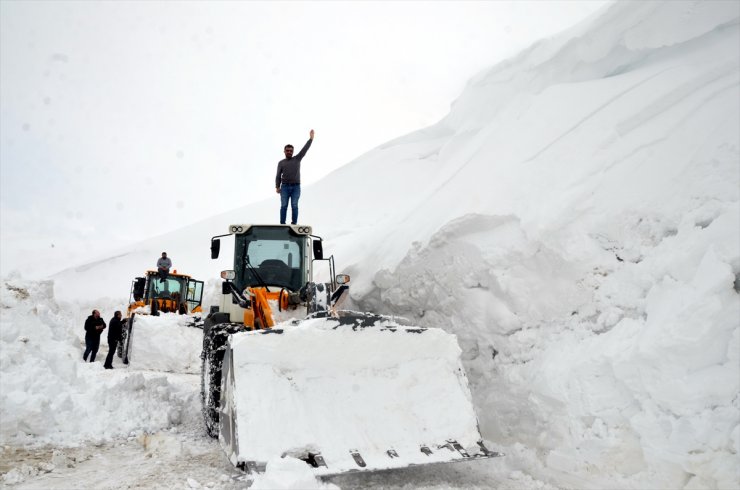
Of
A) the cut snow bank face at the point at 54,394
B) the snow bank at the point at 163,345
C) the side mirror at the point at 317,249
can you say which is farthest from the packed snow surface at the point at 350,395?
the snow bank at the point at 163,345

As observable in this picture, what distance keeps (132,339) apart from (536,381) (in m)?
9.73

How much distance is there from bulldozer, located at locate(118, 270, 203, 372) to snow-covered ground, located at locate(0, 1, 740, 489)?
3844mm

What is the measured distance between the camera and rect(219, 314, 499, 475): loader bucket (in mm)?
3658

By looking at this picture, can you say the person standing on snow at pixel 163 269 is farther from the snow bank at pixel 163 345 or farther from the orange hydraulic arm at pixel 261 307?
the orange hydraulic arm at pixel 261 307

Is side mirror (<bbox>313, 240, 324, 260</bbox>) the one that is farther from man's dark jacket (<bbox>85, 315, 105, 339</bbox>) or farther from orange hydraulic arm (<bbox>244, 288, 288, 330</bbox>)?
man's dark jacket (<bbox>85, 315, 105, 339</bbox>)

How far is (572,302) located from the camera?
4902mm

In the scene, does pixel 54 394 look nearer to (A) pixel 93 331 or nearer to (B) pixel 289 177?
(B) pixel 289 177

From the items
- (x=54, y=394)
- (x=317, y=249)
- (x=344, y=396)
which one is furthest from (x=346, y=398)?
(x=54, y=394)

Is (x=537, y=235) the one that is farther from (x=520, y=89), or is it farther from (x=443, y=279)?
(x=520, y=89)

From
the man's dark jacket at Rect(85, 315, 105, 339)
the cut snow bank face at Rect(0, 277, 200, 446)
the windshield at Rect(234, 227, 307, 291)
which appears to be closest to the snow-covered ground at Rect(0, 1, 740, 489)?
the cut snow bank face at Rect(0, 277, 200, 446)

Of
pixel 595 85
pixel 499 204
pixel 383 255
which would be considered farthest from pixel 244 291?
pixel 595 85

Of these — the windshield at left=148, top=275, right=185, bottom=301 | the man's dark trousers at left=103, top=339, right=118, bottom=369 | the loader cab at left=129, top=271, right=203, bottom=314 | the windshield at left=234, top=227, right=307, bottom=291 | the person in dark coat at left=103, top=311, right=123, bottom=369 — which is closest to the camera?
the windshield at left=234, top=227, right=307, bottom=291

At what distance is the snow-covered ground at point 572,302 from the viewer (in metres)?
3.70

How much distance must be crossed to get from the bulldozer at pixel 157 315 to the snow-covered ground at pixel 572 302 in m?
3.84
